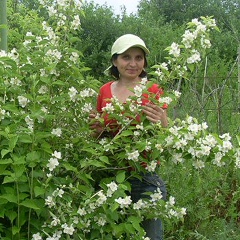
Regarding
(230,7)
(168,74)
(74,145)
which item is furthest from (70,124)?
(230,7)

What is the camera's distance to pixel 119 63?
10.1 feet

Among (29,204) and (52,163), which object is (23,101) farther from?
(29,204)

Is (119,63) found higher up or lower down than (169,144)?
higher up

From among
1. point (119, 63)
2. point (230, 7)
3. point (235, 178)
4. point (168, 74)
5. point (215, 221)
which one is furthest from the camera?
point (230, 7)

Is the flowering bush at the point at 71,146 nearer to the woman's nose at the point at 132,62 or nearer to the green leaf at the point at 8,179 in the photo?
the green leaf at the point at 8,179

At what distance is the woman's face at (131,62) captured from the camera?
3043 mm

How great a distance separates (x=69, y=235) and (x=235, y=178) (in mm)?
2283

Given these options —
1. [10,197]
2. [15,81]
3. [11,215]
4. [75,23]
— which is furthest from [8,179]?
[75,23]

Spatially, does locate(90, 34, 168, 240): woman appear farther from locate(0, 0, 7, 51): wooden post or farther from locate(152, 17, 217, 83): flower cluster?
locate(0, 0, 7, 51): wooden post

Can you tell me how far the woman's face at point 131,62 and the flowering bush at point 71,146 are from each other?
27cm

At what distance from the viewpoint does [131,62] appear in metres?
3.04

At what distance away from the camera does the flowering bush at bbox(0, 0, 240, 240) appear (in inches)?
98.1

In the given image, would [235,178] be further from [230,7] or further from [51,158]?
[230,7]

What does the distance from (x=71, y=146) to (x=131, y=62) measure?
58cm
